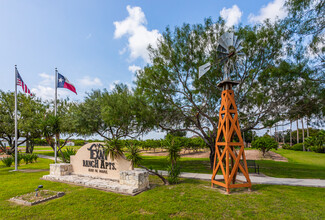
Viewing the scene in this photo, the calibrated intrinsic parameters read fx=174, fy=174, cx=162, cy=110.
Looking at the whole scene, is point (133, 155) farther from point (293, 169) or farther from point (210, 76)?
point (293, 169)

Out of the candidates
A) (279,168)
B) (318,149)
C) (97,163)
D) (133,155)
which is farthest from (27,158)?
(318,149)

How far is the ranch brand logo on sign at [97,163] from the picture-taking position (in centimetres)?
943

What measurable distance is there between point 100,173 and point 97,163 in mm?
594

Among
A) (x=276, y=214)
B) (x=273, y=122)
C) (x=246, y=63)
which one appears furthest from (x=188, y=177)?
(x=246, y=63)

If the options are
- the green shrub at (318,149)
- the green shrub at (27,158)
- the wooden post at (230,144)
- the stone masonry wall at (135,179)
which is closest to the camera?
the wooden post at (230,144)

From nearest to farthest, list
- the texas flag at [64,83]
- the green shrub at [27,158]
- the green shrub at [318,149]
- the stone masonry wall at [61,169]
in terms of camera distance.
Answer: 1. the stone masonry wall at [61,169]
2. the texas flag at [64,83]
3. the green shrub at [27,158]
4. the green shrub at [318,149]

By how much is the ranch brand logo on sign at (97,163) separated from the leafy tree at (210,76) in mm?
4717

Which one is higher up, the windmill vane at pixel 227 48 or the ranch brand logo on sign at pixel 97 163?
the windmill vane at pixel 227 48

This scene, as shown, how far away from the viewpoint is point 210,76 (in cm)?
1286

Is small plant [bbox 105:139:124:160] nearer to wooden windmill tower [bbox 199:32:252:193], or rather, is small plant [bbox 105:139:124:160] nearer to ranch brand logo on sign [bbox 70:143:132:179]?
ranch brand logo on sign [bbox 70:143:132:179]

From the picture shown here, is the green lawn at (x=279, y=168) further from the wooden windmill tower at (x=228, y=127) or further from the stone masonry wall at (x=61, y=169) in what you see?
the stone masonry wall at (x=61, y=169)

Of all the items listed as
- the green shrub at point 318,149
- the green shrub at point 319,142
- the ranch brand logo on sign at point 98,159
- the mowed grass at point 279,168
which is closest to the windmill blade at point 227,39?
the ranch brand logo on sign at point 98,159

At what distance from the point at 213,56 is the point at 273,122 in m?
6.25

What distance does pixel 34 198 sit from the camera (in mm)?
7234
